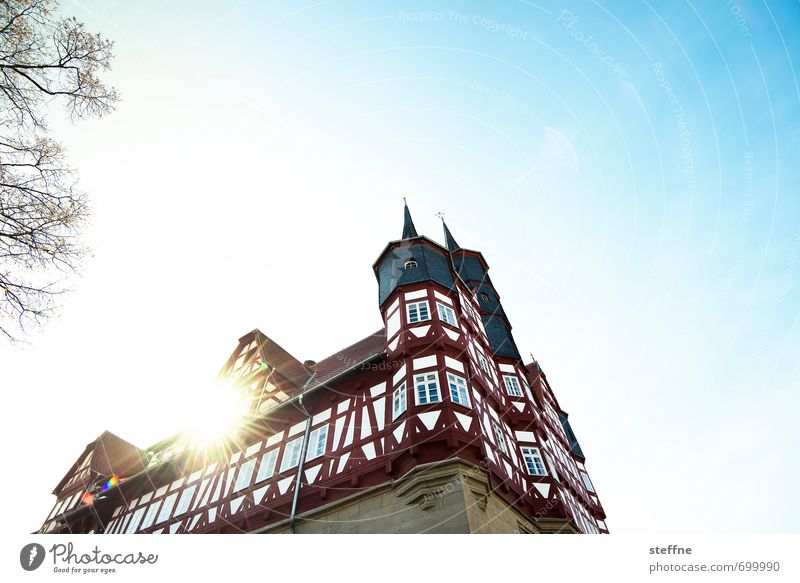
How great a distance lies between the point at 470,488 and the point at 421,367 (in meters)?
4.56

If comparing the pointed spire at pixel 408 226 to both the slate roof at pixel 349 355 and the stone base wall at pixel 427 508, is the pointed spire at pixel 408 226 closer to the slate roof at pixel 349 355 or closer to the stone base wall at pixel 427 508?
the slate roof at pixel 349 355

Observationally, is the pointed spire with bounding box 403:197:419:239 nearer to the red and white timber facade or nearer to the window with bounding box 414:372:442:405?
the red and white timber facade

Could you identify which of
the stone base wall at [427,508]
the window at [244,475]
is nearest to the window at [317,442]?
the stone base wall at [427,508]

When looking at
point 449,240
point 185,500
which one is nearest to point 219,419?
point 185,500

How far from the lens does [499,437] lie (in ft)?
53.1

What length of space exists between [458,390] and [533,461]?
21.5ft

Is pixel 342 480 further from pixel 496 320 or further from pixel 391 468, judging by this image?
pixel 496 320

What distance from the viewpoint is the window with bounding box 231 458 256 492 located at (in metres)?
17.5

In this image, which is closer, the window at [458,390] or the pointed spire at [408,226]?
the window at [458,390]

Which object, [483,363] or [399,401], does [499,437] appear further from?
[399,401]

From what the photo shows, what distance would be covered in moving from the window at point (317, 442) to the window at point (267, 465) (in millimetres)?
1814

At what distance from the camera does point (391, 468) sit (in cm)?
1301

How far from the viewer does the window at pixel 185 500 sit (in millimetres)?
19281

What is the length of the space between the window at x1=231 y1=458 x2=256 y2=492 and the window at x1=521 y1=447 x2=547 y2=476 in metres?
11.2
